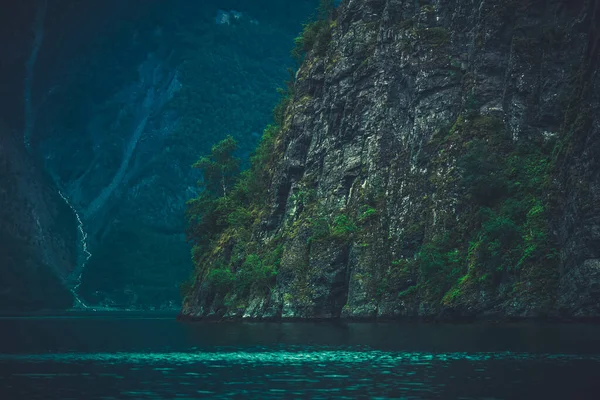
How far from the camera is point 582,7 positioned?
8056 cm

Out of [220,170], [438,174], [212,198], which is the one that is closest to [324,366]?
[438,174]

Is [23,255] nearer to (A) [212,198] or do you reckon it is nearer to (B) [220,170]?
(A) [212,198]

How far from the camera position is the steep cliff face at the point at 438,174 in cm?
6975

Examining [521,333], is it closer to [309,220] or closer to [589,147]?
[589,147]

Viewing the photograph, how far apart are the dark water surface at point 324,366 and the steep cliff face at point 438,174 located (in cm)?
1027

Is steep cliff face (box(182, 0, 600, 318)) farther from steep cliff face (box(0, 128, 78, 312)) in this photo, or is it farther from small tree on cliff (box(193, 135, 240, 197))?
steep cliff face (box(0, 128, 78, 312))

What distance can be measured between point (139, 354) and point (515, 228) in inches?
1435

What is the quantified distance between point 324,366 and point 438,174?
4623 cm

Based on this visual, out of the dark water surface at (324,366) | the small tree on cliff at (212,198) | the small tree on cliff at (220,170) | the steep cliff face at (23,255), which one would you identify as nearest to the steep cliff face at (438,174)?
the dark water surface at (324,366)

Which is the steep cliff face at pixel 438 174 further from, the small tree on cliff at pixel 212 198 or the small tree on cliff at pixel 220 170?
the small tree on cliff at pixel 220 170

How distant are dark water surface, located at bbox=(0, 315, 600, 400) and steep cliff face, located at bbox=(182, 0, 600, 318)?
404 inches

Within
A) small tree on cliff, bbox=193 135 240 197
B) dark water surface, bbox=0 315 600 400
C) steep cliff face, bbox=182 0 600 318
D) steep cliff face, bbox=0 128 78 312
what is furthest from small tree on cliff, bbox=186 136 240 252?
steep cliff face, bbox=0 128 78 312

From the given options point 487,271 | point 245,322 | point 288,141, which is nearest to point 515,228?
point 487,271

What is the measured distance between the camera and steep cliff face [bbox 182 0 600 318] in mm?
69750
